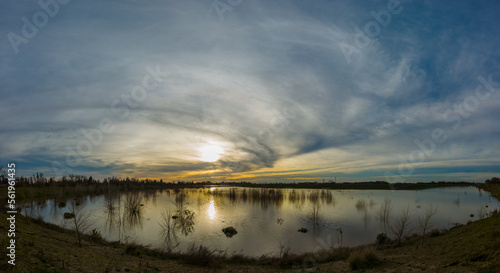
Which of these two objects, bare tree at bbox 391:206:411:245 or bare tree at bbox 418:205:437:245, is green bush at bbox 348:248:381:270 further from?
bare tree at bbox 391:206:411:245

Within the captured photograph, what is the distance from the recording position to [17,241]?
9727 millimetres

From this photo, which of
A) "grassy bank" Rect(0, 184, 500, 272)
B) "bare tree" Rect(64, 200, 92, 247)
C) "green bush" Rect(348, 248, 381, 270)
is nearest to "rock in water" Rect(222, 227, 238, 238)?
"grassy bank" Rect(0, 184, 500, 272)

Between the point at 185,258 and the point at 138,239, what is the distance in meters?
7.48

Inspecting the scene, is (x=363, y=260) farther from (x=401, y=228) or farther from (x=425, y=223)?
(x=401, y=228)

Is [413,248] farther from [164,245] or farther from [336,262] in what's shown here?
[164,245]

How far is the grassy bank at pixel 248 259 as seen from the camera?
365 inches

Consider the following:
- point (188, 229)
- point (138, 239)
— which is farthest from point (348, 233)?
point (138, 239)

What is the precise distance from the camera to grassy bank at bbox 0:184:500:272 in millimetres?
9281

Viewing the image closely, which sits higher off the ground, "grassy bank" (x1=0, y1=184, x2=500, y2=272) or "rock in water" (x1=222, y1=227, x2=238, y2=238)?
"grassy bank" (x1=0, y1=184, x2=500, y2=272)

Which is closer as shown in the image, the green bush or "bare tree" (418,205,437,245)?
the green bush

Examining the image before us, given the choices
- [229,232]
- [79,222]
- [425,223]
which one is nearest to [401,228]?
[425,223]

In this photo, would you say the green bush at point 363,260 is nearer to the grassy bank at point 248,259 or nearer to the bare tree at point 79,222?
the grassy bank at point 248,259

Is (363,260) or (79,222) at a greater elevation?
A: (363,260)

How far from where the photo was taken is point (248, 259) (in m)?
15.0
